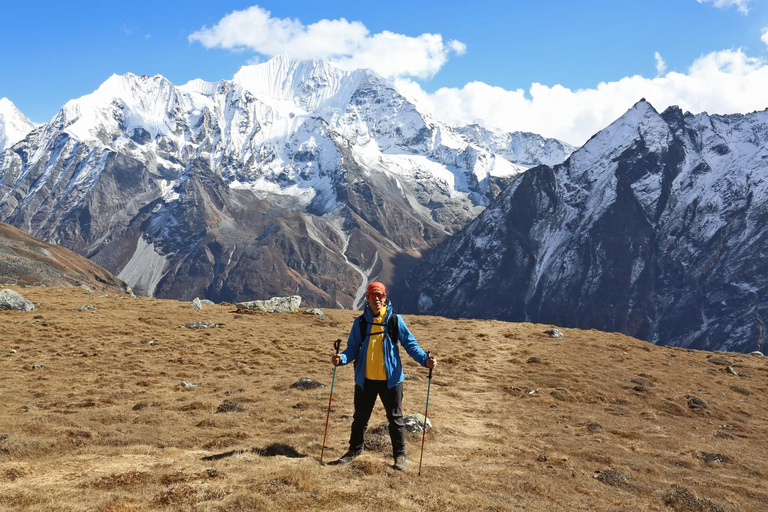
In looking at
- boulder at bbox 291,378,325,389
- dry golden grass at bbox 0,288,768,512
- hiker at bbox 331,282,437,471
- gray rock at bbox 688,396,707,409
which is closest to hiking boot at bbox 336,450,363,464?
hiker at bbox 331,282,437,471

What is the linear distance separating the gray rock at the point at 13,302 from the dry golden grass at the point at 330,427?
294 cm

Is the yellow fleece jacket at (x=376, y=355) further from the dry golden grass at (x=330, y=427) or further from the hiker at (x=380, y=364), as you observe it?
the dry golden grass at (x=330, y=427)

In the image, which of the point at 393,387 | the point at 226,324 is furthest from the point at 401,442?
the point at 226,324

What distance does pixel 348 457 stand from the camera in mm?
12688

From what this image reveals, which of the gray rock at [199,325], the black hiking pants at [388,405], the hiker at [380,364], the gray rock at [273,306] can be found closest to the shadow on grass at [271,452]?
the hiker at [380,364]

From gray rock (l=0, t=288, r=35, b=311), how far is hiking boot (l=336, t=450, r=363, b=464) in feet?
124

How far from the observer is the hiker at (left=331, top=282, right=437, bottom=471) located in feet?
40.8

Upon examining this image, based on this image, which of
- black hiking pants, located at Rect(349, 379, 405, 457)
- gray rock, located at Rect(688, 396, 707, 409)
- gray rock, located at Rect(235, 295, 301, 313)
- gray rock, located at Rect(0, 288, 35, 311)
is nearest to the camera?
black hiking pants, located at Rect(349, 379, 405, 457)

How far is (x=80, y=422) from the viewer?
15.9 metres

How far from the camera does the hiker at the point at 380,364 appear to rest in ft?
40.8

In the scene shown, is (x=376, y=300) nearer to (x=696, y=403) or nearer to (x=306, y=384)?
(x=306, y=384)

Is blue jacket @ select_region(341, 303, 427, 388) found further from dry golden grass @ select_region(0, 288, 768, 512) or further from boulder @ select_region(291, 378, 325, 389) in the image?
boulder @ select_region(291, 378, 325, 389)

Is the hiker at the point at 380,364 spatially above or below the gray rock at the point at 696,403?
above

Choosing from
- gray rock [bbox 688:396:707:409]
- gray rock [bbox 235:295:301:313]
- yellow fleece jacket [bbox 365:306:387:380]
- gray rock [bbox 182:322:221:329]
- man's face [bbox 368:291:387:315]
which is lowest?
gray rock [bbox 182:322:221:329]
